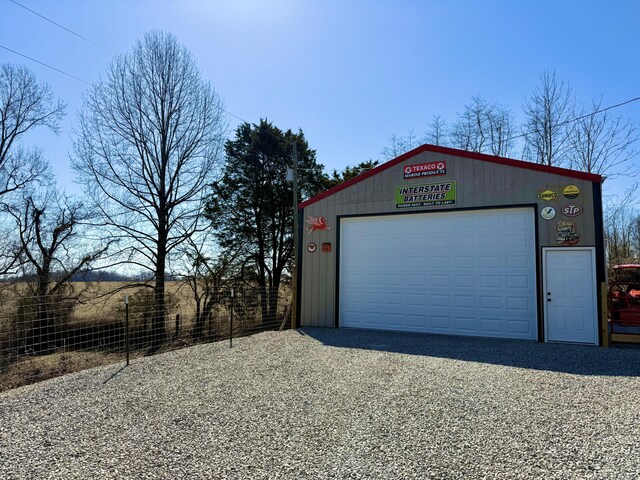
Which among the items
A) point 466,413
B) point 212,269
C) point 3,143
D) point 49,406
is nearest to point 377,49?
point 466,413

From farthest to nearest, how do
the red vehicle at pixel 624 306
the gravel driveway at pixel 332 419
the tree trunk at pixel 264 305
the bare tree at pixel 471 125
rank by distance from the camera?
1. the bare tree at pixel 471 125
2. the tree trunk at pixel 264 305
3. the red vehicle at pixel 624 306
4. the gravel driveway at pixel 332 419

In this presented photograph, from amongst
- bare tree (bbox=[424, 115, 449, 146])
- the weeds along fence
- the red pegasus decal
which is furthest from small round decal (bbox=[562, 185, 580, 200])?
bare tree (bbox=[424, 115, 449, 146])

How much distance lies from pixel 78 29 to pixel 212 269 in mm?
10735

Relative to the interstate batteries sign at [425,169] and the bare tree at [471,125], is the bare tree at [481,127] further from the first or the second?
the interstate batteries sign at [425,169]

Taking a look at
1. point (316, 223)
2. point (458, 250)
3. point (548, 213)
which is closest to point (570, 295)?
point (548, 213)

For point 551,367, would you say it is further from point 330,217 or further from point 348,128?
point 348,128

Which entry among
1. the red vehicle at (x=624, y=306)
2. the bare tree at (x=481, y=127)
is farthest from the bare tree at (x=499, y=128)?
the red vehicle at (x=624, y=306)

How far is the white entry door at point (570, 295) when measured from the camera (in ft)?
24.8

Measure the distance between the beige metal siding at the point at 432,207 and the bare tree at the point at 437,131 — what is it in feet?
41.5

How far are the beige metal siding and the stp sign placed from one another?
8cm

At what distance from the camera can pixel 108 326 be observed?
433 inches

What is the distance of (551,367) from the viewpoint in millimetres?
5684

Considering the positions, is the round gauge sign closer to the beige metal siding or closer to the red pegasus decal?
the beige metal siding

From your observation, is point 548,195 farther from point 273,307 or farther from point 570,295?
point 273,307
